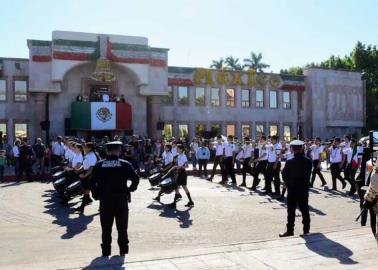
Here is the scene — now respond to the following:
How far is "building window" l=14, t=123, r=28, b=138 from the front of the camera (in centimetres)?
3089

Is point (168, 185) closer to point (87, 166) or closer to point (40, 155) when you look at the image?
point (87, 166)

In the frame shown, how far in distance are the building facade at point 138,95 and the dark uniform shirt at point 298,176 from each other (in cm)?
2184

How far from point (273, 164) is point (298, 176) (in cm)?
687

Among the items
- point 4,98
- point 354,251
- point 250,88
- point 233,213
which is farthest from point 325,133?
point 354,251

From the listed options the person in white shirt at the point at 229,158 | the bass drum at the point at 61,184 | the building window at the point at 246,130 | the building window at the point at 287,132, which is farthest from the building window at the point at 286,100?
the bass drum at the point at 61,184

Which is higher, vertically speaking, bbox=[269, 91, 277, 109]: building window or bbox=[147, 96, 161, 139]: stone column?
bbox=[269, 91, 277, 109]: building window

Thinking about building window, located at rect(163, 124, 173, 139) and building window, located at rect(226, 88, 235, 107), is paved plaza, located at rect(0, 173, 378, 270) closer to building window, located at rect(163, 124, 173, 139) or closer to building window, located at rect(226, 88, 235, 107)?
building window, located at rect(163, 124, 173, 139)

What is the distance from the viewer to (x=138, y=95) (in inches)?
1302

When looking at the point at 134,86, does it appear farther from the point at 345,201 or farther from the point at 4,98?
the point at 345,201

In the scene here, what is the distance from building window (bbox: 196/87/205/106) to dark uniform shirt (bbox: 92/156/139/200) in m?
29.8

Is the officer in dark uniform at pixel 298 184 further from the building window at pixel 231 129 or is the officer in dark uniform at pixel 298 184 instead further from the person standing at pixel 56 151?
the building window at pixel 231 129

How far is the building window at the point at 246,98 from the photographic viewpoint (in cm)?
3856

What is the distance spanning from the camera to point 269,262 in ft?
20.6

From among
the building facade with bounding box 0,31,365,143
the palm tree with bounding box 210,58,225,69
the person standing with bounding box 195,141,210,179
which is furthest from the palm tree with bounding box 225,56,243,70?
the person standing with bounding box 195,141,210,179
